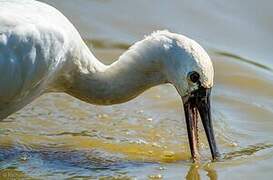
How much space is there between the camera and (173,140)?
10.4 metres

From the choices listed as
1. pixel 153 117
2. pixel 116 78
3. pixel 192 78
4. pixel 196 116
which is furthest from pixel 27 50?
pixel 153 117

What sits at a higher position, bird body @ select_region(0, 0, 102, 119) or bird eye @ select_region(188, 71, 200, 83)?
bird body @ select_region(0, 0, 102, 119)

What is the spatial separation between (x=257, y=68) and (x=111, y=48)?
1.66 m

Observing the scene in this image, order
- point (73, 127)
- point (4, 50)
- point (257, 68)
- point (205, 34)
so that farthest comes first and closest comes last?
point (205, 34) < point (257, 68) < point (73, 127) < point (4, 50)

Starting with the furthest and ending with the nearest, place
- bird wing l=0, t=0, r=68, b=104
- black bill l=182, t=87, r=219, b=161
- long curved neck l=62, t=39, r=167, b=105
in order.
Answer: long curved neck l=62, t=39, r=167, b=105
black bill l=182, t=87, r=219, b=161
bird wing l=0, t=0, r=68, b=104

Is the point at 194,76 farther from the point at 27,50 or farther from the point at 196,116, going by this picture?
the point at 27,50

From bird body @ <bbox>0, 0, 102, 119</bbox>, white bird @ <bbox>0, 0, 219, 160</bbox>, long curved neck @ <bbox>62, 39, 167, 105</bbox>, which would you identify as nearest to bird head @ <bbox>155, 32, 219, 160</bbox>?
white bird @ <bbox>0, 0, 219, 160</bbox>

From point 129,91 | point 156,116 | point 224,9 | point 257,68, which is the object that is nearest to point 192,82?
point 129,91

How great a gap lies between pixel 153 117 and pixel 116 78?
103 centimetres

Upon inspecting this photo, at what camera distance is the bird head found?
953cm

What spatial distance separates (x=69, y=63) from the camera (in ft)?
32.2

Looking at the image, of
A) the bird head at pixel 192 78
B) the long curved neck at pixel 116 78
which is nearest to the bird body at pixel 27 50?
the long curved neck at pixel 116 78

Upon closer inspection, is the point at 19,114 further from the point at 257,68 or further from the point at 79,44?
the point at 257,68

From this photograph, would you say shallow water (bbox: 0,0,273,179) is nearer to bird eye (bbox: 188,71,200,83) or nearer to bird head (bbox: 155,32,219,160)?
bird head (bbox: 155,32,219,160)
